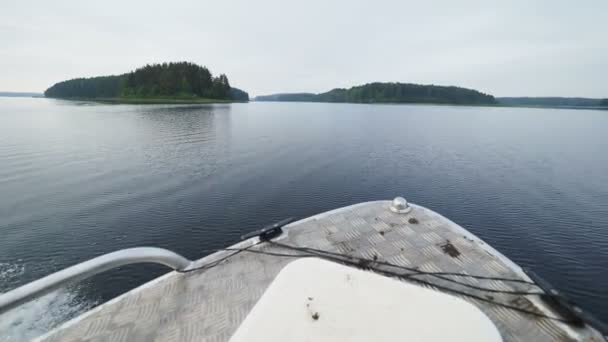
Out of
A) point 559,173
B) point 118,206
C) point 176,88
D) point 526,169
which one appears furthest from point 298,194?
point 176,88

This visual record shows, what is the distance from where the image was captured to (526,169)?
16984 millimetres

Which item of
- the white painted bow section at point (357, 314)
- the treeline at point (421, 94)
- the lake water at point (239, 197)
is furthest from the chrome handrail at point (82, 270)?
the treeline at point (421, 94)

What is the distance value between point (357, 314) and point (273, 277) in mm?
2801

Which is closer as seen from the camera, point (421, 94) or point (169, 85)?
point (169, 85)

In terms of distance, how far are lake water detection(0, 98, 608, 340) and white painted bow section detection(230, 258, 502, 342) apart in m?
5.88

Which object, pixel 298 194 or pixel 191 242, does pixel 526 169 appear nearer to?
pixel 298 194

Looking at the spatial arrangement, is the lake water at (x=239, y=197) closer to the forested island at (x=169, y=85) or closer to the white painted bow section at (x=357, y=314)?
the white painted bow section at (x=357, y=314)

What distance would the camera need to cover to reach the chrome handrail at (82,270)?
10.5ft

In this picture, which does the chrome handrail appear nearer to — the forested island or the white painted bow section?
the white painted bow section

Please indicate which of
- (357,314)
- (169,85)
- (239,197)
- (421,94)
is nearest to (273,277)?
(357,314)

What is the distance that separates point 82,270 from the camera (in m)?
3.89

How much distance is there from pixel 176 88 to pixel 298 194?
10212 centimetres

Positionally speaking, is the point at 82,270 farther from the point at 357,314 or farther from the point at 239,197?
the point at 239,197

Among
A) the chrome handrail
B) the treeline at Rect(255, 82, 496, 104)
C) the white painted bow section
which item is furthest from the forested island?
the white painted bow section
